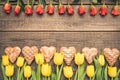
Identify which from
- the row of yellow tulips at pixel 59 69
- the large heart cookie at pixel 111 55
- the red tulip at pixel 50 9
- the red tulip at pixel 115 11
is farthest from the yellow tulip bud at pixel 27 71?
the red tulip at pixel 115 11

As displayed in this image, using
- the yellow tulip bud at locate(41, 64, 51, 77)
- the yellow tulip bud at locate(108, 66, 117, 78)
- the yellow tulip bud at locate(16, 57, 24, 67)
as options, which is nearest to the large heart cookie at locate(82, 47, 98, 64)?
the yellow tulip bud at locate(108, 66, 117, 78)

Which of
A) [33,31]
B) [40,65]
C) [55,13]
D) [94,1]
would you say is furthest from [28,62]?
[94,1]

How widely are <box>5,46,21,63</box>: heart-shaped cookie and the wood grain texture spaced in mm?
33

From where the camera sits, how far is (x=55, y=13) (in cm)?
155

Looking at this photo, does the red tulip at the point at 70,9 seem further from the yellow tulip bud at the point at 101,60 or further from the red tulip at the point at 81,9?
the yellow tulip bud at the point at 101,60

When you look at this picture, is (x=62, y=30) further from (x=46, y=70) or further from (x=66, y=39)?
(x=46, y=70)

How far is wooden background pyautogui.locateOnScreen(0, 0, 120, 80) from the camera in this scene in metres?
1.55

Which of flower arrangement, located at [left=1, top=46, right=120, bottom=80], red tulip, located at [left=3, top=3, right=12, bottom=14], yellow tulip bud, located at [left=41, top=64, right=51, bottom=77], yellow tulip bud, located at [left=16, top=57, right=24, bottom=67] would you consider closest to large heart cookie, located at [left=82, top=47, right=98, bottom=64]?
flower arrangement, located at [left=1, top=46, right=120, bottom=80]

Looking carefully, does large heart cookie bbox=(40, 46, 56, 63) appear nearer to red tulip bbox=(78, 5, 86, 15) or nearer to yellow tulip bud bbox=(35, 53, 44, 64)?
yellow tulip bud bbox=(35, 53, 44, 64)

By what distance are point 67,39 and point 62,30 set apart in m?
0.06

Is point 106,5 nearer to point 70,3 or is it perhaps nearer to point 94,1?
point 94,1

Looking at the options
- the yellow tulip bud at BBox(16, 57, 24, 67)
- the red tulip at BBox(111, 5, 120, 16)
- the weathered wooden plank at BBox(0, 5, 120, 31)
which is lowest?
the yellow tulip bud at BBox(16, 57, 24, 67)

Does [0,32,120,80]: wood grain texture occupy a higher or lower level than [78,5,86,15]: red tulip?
lower

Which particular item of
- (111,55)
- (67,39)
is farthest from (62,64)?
(111,55)
